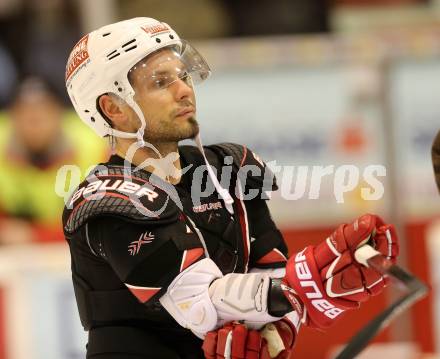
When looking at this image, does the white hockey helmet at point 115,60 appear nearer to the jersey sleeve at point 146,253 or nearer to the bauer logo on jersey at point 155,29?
the bauer logo on jersey at point 155,29

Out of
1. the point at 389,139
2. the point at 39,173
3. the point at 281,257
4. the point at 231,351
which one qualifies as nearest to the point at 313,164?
the point at 389,139

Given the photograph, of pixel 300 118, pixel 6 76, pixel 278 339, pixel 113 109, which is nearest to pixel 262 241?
pixel 278 339

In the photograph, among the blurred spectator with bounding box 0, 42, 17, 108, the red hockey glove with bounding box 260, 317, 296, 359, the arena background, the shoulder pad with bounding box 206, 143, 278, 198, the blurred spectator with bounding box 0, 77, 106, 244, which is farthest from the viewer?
the blurred spectator with bounding box 0, 42, 17, 108

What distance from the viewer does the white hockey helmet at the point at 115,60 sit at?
3.51m

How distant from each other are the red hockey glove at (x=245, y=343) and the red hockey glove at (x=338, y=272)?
7.3 inches

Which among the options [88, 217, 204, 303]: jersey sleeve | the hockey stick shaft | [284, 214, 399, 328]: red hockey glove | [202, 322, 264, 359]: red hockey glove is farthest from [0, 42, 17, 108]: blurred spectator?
the hockey stick shaft

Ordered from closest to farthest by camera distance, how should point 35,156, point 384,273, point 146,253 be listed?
point 384,273, point 146,253, point 35,156

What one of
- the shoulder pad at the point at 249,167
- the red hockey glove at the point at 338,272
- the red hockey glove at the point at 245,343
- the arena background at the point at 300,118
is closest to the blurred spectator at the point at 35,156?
the arena background at the point at 300,118

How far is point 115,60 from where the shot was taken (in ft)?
11.5

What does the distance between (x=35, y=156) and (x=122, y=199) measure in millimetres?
3455

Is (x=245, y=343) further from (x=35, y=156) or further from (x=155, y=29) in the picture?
(x=35, y=156)

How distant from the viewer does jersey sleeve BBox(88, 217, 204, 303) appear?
334 cm

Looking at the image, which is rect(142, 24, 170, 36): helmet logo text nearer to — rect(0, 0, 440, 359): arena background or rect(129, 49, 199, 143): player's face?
rect(129, 49, 199, 143): player's face

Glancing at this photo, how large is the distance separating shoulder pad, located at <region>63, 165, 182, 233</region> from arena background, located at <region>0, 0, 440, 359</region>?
2.44 meters
